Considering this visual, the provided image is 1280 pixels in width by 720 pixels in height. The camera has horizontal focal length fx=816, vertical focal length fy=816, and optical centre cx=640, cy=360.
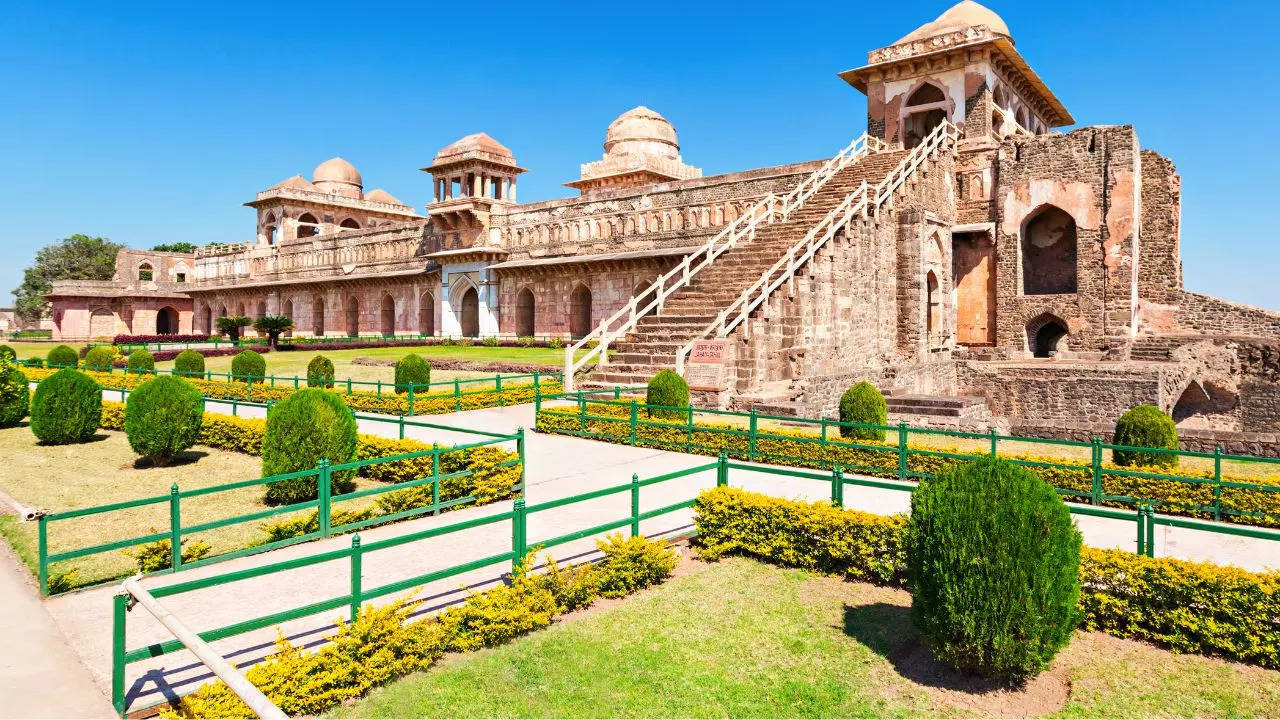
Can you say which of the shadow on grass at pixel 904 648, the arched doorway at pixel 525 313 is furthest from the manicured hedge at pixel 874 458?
the arched doorway at pixel 525 313

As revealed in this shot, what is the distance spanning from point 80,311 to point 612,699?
59.1 metres

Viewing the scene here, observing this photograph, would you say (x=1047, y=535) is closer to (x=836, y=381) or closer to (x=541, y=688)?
(x=541, y=688)

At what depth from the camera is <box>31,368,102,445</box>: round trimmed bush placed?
48.5ft

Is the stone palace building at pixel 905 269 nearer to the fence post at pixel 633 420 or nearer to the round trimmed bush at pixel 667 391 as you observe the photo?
the round trimmed bush at pixel 667 391

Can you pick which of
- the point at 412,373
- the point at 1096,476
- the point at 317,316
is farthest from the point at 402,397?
the point at 317,316

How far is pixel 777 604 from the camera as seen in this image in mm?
6574

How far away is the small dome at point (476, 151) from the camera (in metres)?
35.9

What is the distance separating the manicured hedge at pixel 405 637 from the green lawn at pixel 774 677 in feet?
0.38

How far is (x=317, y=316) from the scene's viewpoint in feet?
154

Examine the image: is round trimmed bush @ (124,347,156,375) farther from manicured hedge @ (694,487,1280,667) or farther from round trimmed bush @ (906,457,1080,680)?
round trimmed bush @ (906,457,1080,680)

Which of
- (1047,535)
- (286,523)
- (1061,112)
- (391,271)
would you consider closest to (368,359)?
(391,271)

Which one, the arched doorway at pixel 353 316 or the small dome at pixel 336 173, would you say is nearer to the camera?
the arched doorway at pixel 353 316

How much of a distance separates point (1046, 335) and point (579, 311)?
17720 mm

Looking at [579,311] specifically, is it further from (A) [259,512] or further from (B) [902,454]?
(A) [259,512]
